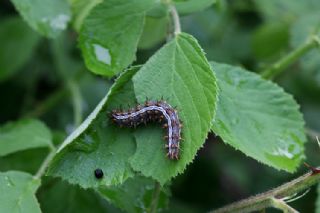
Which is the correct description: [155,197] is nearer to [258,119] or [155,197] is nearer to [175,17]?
[258,119]

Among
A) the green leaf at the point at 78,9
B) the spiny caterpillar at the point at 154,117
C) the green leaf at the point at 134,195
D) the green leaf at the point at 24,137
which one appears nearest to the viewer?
the spiny caterpillar at the point at 154,117

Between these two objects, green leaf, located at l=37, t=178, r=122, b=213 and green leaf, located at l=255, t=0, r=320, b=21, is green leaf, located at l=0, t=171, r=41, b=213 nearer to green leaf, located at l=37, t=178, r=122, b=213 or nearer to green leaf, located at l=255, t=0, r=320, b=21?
green leaf, located at l=37, t=178, r=122, b=213

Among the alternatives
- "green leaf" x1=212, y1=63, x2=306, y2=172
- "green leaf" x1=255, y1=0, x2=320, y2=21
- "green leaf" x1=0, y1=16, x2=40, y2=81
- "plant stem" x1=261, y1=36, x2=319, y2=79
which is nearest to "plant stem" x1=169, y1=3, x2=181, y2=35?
"green leaf" x1=212, y1=63, x2=306, y2=172

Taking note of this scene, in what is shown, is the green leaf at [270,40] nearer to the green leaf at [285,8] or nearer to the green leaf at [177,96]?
the green leaf at [285,8]

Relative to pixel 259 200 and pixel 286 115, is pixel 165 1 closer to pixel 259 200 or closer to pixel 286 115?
pixel 286 115

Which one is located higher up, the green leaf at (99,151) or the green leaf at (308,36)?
the green leaf at (99,151)

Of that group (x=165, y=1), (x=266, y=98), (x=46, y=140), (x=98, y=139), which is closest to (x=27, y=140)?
(x=46, y=140)

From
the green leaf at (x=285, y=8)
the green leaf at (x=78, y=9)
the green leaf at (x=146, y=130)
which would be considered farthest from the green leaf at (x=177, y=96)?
the green leaf at (x=285, y=8)
